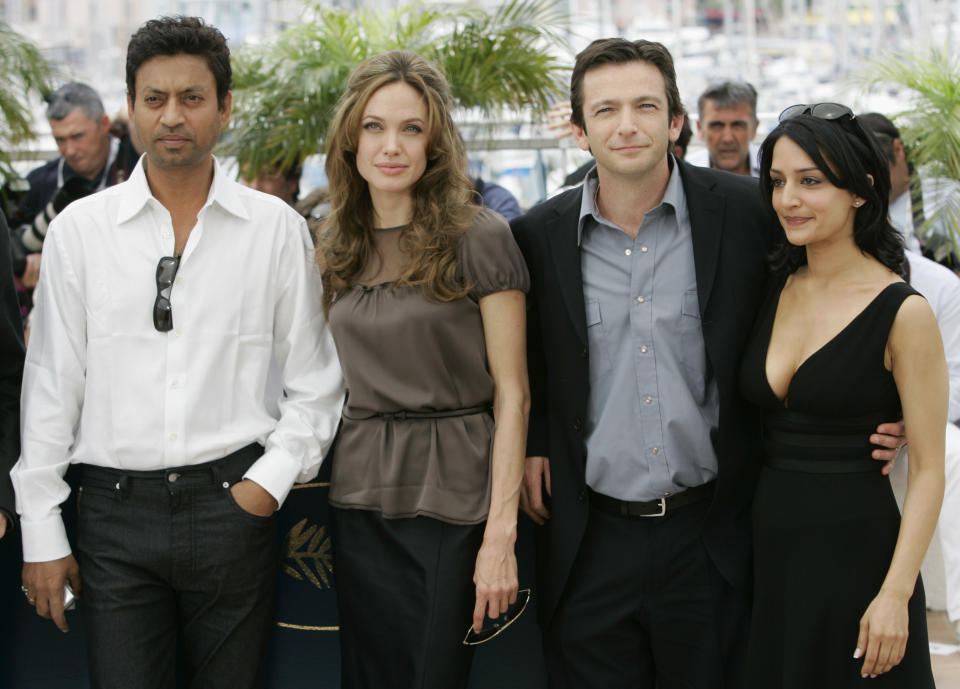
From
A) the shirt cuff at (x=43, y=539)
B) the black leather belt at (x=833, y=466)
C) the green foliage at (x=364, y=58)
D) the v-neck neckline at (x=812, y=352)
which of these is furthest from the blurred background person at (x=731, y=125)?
the shirt cuff at (x=43, y=539)

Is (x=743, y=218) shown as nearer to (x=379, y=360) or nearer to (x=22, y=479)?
(x=379, y=360)

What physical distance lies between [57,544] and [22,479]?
16 centimetres

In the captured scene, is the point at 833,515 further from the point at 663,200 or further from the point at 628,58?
the point at 628,58

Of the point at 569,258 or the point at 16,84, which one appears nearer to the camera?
the point at 569,258

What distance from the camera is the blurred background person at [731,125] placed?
505cm

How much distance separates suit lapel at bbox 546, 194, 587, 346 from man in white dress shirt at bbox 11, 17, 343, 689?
0.61 meters

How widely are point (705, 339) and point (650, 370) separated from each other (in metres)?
0.14

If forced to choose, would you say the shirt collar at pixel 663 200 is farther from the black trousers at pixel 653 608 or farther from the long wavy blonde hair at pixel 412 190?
the black trousers at pixel 653 608

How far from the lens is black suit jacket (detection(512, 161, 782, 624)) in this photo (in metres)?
2.29

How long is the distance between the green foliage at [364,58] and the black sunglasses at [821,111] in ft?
9.22

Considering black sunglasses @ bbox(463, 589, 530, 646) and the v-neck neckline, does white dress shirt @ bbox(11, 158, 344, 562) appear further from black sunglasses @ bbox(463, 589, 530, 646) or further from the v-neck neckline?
the v-neck neckline

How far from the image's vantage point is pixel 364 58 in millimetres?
5004

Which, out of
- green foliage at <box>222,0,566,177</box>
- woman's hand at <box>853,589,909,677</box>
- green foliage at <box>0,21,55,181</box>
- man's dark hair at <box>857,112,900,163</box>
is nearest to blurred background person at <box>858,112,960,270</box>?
man's dark hair at <box>857,112,900,163</box>

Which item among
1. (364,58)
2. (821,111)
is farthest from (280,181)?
(821,111)
